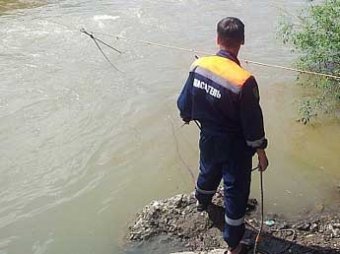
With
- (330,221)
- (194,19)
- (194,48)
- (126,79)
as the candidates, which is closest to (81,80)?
(126,79)

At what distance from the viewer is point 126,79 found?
889 cm

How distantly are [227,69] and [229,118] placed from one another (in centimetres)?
37

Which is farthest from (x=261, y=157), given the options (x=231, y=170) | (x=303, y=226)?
(x=303, y=226)

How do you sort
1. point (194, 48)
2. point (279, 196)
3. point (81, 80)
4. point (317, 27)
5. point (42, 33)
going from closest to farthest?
point (279, 196) < point (317, 27) < point (81, 80) < point (194, 48) < point (42, 33)

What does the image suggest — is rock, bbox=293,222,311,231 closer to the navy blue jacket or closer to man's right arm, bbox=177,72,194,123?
the navy blue jacket

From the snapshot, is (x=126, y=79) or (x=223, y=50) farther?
(x=126, y=79)

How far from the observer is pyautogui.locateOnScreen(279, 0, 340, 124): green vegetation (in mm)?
6891

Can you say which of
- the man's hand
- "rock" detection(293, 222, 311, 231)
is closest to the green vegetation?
"rock" detection(293, 222, 311, 231)

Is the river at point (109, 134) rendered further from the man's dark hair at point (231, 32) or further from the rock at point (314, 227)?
the man's dark hair at point (231, 32)

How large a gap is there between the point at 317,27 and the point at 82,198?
380 centimetres

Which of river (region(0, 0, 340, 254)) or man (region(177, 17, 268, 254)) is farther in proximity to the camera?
river (region(0, 0, 340, 254))

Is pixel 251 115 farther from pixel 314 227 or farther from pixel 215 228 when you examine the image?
pixel 314 227

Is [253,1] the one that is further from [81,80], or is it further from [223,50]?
[223,50]

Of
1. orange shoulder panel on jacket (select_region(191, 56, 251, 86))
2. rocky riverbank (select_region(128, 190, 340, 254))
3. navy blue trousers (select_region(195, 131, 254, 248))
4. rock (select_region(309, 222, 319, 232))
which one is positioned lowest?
rock (select_region(309, 222, 319, 232))
